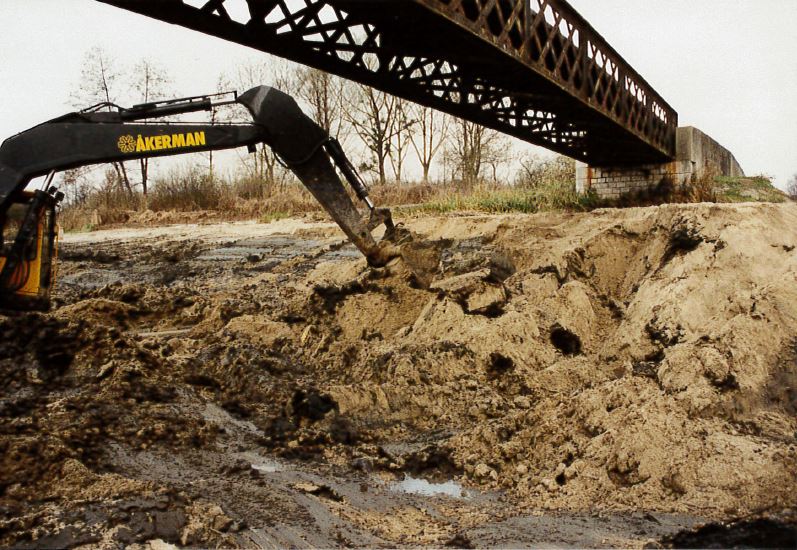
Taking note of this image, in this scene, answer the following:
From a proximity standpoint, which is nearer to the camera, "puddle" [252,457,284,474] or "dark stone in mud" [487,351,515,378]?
"puddle" [252,457,284,474]

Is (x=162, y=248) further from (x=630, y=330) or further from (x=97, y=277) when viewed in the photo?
→ (x=630, y=330)

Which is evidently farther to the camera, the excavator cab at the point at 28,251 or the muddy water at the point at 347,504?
the excavator cab at the point at 28,251

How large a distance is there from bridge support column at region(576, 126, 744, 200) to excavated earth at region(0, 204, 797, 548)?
10.1 metres

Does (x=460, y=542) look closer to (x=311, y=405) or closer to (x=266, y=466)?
(x=266, y=466)

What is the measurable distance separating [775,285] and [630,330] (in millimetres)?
1486

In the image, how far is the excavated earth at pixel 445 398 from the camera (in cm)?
446

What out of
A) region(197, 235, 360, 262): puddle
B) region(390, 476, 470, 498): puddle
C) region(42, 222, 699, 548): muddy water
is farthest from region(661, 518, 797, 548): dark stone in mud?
region(197, 235, 360, 262): puddle

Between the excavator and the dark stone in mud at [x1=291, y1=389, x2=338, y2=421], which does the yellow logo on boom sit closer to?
the excavator

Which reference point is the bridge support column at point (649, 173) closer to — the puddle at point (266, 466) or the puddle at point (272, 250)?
the puddle at point (272, 250)

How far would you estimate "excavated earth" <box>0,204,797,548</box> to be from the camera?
4.46m

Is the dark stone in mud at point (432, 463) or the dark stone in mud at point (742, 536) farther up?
the dark stone in mud at point (742, 536)

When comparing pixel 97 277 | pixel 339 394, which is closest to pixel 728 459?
pixel 339 394

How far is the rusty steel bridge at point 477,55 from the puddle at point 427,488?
209 inches

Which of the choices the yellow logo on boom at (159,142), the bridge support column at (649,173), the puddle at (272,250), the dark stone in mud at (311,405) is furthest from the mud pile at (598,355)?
the bridge support column at (649,173)
